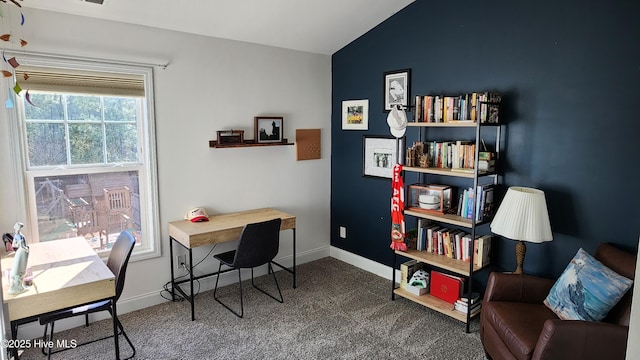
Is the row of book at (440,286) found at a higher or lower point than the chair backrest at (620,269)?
lower

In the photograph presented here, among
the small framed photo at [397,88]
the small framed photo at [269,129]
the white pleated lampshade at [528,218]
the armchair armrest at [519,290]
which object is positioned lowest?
the armchair armrest at [519,290]

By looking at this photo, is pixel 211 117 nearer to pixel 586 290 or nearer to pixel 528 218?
pixel 528 218

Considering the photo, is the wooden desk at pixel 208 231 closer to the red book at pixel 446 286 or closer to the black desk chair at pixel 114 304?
the black desk chair at pixel 114 304

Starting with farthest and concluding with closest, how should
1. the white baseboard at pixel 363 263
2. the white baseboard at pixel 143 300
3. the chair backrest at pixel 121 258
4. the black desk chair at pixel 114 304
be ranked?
1. the white baseboard at pixel 363 263
2. the white baseboard at pixel 143 300
3. the chair backrest at pixel 121 258
4. the black desk chair at pixel 114 304

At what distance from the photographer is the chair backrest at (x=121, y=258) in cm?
253

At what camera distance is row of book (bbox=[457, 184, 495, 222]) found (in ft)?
9.89

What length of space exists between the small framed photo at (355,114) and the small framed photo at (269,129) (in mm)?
722

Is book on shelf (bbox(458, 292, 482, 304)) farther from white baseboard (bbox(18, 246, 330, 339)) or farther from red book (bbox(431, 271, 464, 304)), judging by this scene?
white baseboard (bbox(18, 246, 330, 339))

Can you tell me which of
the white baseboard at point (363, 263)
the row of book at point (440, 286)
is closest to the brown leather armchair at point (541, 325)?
the row of book at point (440, 286)

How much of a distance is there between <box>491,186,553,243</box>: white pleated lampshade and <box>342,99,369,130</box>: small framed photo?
6.04 ft

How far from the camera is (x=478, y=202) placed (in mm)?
3023

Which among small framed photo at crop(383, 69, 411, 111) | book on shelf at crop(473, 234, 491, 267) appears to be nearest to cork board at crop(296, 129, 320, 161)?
small framed photo at crop(383, 69, 411, 111)

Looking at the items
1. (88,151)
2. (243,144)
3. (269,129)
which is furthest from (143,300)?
(269,129)

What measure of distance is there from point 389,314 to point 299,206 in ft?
5.24
